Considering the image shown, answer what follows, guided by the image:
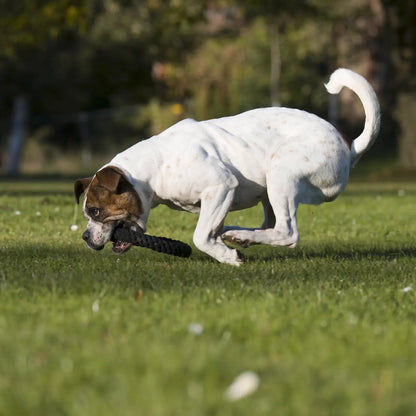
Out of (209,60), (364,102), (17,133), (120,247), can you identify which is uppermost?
(364,102)

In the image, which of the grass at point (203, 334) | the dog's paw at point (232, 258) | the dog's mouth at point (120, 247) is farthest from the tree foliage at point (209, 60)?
the grass at point (203, 334)

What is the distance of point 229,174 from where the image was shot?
645 cm

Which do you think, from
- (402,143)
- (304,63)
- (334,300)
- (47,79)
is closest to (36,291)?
(334,300)

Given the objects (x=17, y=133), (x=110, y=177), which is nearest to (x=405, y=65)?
(x=110, y=177)

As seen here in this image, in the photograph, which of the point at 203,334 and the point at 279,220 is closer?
the point at 203,334

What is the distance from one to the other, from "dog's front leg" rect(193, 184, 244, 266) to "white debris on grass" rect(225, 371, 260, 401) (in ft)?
11.0

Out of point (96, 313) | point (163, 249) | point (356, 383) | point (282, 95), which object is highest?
point (356, 383)

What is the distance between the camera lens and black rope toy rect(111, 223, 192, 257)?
6461 mm

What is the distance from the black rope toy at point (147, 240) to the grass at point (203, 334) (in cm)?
11

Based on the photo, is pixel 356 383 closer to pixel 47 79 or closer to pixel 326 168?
pixel 326 168

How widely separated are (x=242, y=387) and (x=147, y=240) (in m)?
3.58

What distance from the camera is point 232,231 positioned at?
6.51 metres

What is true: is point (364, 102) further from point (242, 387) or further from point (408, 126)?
point (408, 126)

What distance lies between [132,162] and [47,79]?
32307mm
